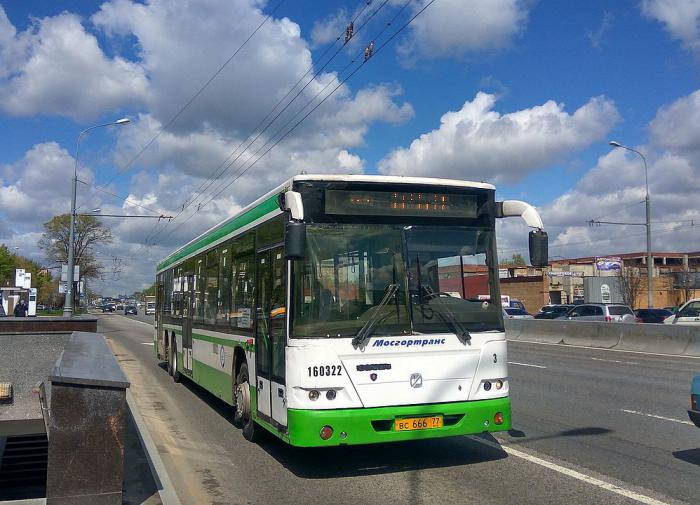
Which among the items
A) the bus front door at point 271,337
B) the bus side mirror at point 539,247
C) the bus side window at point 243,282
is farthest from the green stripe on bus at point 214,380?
the bus side mirror at point 539,247

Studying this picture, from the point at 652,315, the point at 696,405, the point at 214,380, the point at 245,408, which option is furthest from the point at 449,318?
the point at 652,315

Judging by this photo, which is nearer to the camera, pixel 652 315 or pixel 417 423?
pixel 417 423

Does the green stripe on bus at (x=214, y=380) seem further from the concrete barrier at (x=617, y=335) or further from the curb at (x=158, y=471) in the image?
the concrete barrier at (x=617, y=335)

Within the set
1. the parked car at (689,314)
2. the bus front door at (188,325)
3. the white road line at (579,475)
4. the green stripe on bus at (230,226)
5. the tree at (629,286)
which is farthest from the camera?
the tree at (629,286)

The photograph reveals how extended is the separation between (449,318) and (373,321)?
0.90m

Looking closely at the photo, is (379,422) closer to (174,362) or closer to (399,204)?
(399,204)

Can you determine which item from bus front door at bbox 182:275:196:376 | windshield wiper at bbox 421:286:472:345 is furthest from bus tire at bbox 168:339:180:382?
windshield wiper at bbox 421:286:472:345

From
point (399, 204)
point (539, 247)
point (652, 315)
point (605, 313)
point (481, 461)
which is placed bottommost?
point (481, 461)

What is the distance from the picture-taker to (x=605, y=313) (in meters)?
31.3

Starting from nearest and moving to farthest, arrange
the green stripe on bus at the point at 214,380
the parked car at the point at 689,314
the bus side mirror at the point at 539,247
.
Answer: the bus side mirror at the point at 539,247, the green stripe on bus at the point at 214,380, the parked car at the point at 689,314

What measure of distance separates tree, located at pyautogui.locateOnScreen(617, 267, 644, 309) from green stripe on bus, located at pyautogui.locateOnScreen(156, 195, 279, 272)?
54.1 meters

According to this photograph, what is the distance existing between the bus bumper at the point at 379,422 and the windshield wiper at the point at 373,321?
694 millimetres

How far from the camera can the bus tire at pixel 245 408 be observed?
8828 mm

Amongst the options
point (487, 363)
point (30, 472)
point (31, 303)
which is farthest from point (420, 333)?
point (31, 303)
